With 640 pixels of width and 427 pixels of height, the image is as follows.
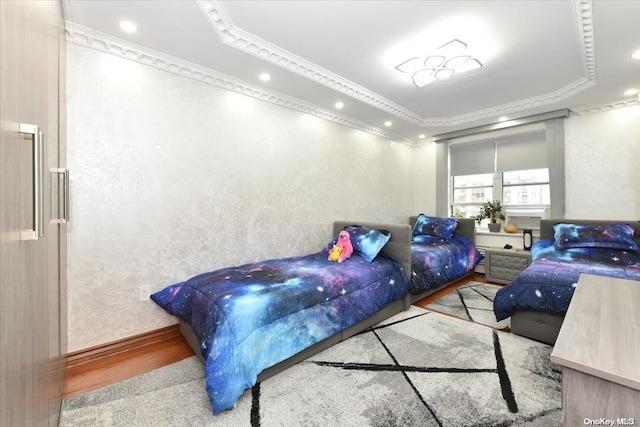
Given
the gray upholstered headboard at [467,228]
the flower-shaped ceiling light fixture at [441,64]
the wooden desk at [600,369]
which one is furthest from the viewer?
the gray upholstered headboard at [467,228]

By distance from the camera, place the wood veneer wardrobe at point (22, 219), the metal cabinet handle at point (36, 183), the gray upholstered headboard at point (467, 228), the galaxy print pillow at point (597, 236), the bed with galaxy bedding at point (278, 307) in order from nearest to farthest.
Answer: the wood veneer wardrobe at point (22, 219), the metal cabinet handle at point (36, 183), the bed with galaxy bedding at point (278, 307), the galaxy print pillow at point (597, 236), the gray upholstered headboard at point (467, 228)

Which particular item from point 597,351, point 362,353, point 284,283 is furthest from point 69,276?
point 597,351

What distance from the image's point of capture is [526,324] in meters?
2.33

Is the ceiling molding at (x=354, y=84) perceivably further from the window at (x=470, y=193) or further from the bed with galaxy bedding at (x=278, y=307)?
the bed with galaxy bedding at (x=278, y=307)

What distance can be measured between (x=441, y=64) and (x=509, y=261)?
2.83m

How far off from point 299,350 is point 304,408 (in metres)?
0.38

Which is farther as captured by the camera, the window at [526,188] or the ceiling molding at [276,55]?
the window at [526,188]

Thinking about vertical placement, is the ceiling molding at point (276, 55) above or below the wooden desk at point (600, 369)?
above

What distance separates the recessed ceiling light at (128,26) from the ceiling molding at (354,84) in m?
0.58

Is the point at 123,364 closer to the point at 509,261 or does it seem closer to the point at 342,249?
the point at 342,249

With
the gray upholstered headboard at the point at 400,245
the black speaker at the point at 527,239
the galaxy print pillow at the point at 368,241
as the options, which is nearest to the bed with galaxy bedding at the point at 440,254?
the gray upholstered headboard at the point at 400,245

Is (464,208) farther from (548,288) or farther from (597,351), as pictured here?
(597,351)

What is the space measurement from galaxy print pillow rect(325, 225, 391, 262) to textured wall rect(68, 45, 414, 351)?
0.73 metres

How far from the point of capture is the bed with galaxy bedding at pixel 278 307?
1604 mm
